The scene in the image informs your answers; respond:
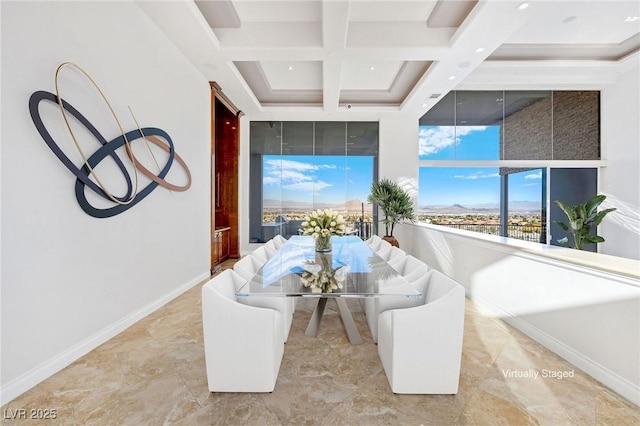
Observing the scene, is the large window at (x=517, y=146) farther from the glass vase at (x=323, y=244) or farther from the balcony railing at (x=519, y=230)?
the glass vase at (x=323, y=244)

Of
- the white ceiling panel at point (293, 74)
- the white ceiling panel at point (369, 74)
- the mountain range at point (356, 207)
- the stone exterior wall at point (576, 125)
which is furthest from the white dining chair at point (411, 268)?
the stone exterior wall at point (576, 125)

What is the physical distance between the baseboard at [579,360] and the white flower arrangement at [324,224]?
1.98 meters

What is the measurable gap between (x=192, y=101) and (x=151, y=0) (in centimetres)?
144

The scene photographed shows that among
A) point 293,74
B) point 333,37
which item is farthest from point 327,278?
point 293,74

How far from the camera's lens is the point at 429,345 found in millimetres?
1692

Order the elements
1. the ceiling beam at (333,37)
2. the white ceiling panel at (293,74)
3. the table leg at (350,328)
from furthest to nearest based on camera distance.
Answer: the white ceiling panel at (293,74) < the ceiling beam at (333,37) < the table leg at (350,328)

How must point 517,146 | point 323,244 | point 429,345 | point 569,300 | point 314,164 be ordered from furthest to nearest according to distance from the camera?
point 314,164, point 517,146, point 323,244, point 569,300, point 429,345

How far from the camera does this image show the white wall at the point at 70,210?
1.75 meters

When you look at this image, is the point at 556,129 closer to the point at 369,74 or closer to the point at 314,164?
the point at 369,74

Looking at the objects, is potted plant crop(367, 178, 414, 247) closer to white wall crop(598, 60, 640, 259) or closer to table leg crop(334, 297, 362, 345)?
table leg crop(334, 297, 362, 345)

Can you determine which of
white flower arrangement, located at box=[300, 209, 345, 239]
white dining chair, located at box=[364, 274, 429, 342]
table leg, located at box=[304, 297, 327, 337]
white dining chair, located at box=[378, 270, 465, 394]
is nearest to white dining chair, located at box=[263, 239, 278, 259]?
white flower arrangement, located at box=[300, 209, 345, 239]

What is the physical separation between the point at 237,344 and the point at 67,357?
149cm

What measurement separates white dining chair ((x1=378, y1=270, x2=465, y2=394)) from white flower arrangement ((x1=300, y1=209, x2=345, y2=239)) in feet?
4.78

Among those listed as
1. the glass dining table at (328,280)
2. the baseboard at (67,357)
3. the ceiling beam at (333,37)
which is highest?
the ceiling beam at (333,37)
